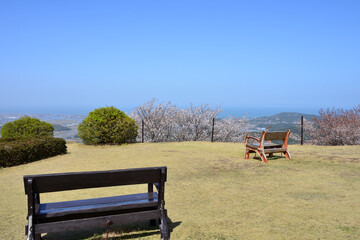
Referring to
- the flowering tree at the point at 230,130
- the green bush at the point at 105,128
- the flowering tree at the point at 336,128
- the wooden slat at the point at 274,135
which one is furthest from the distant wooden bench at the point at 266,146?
the flowering tree at the point at 230,130

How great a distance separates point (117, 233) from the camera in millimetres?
Answer: 4340

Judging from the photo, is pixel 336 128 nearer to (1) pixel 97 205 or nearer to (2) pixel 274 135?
(2) pixel 274 135

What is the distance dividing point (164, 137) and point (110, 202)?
1607 cm

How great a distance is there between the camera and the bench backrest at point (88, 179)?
358 centimetres

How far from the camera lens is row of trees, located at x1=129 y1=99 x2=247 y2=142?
20.1 m

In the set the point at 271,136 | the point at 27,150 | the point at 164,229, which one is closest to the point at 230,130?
the point at 271,136

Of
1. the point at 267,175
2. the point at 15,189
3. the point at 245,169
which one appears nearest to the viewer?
the point at 15,189

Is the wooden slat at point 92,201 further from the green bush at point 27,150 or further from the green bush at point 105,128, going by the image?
the green bush at point 105,128

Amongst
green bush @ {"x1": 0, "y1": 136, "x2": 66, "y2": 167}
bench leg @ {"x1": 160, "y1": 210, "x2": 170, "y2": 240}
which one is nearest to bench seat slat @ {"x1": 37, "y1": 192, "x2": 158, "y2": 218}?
bench leg @ {"x1": 160, "y1": 210, "x2": 170, "y2": 240}

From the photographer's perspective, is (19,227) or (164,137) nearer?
(19,227)

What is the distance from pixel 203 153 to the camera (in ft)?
38.0

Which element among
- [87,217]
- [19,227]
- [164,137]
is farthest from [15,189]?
[164,137]

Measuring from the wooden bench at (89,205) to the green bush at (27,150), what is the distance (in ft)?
22.6

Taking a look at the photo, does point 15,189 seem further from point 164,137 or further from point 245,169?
point 164,137
